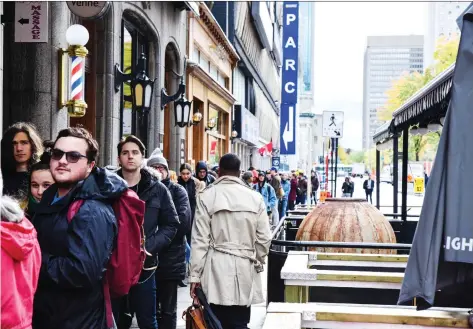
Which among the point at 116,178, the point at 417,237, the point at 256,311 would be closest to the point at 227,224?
the point at 116,178

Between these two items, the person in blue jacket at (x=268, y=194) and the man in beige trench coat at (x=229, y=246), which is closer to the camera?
the man in beige trench coat at (x=229, y=246)

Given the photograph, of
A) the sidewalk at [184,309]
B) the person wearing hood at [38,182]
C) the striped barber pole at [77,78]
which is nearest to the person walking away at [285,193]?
the striped barber pole at [77,78]

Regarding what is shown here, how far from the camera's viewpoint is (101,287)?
352 cm

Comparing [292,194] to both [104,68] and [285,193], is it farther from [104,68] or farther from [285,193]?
[104,68]

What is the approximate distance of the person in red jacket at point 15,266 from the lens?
261 cm

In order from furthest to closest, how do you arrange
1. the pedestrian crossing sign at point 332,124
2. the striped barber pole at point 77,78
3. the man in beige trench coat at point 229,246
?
the pedestrian crossing sign at point 332,124 → the striped barber pole at point 77,78 → the man in beige trench coat at point 229,246

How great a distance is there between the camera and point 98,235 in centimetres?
329

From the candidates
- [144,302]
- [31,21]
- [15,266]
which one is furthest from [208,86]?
[15,266]

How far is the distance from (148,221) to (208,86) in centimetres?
2293

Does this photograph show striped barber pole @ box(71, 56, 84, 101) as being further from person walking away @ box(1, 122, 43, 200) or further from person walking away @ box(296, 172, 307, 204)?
person walking away @ box(296, 172, 307, 204)

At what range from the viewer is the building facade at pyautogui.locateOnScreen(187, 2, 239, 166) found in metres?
24.8

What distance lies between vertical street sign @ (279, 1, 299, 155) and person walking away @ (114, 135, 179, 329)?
1685cm

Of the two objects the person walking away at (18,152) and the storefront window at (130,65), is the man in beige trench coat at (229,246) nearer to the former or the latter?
the person walking away at (18,152)

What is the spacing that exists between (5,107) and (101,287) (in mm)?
7718
